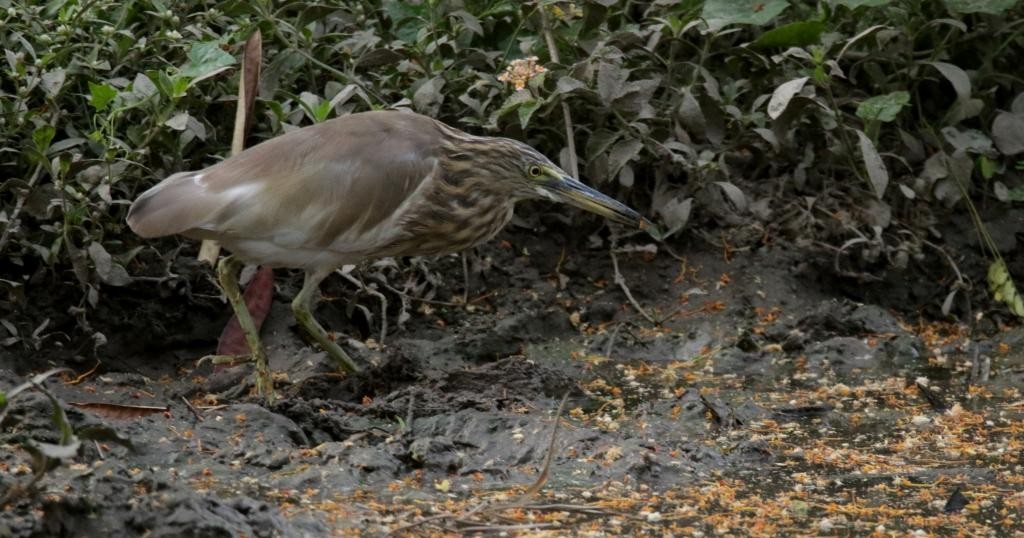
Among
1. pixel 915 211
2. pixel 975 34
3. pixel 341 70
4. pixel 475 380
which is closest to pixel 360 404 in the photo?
pixel 475 380

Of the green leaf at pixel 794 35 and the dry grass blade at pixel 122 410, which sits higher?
the green leaf at pixel 794 35

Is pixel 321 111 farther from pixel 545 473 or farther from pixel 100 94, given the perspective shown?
pixel 545 473

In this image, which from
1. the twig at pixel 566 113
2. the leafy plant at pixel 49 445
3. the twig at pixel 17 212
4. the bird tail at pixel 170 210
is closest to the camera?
the leafy plant at pixel 49 445

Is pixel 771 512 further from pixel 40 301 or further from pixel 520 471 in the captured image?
pixel 40 301

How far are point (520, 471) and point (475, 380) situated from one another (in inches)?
35.9

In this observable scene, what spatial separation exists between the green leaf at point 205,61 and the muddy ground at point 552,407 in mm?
787

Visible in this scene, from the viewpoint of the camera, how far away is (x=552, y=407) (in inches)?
212

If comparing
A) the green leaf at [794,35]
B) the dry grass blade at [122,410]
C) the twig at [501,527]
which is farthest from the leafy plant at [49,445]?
the green leaf at [794,35]

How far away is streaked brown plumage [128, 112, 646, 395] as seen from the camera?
5.41m

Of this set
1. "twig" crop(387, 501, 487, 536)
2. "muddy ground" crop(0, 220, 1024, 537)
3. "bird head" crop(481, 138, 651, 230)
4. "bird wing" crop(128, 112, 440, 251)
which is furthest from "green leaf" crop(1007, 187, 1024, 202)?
"twig" crop(387, 501, 487, 536)

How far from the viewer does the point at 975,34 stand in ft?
23.7

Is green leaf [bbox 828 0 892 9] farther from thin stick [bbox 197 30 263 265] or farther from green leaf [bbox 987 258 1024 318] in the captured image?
thin stick [bbox 197 30 263 265]

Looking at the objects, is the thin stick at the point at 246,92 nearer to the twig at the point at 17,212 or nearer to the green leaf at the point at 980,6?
the twig at the point at 17,212

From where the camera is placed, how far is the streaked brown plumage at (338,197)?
541cm
